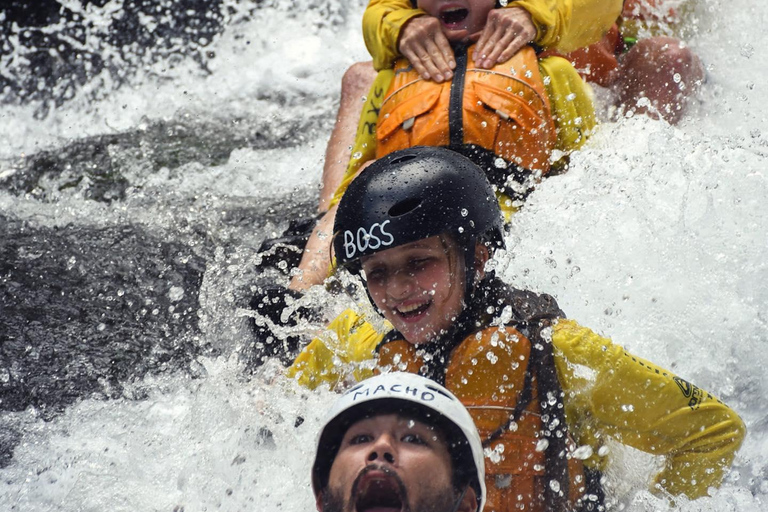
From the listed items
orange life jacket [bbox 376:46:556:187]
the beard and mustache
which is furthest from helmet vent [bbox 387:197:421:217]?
orange life jacket [bbox 376:46:556:187]

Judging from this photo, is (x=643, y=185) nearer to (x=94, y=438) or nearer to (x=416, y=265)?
(x=416, y=265)

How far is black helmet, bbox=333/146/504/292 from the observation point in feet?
9.41

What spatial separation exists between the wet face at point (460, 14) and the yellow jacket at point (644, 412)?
2034 millimetres

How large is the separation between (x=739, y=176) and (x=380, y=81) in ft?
5.98

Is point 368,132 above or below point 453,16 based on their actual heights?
below

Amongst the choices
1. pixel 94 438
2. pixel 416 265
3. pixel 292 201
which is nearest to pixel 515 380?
pixel 416 265

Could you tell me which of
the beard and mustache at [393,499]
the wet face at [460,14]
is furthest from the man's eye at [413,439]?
the wet face at [460,14]

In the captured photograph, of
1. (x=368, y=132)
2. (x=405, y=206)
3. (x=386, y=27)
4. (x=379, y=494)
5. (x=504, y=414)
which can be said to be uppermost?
(x=405, y=206)

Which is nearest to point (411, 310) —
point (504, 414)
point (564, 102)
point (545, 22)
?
point (504, 414)

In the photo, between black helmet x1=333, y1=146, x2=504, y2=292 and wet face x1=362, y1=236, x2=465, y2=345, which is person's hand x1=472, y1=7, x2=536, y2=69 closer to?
black helmet x1=333, y1=146, x2=504, y2=292

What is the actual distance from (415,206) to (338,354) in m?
0.77

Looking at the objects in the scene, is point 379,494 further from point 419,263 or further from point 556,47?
point 556,47

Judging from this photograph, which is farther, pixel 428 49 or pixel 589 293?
pixel 428 49

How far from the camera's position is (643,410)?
283 cm
